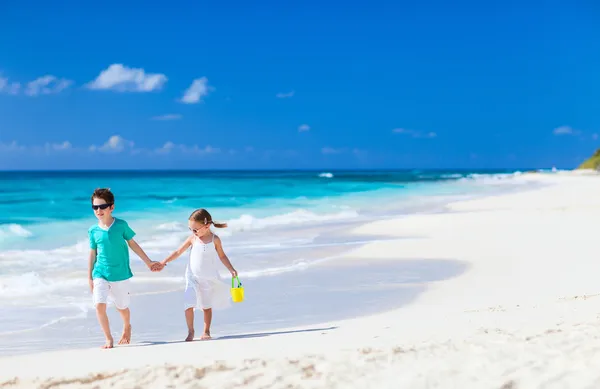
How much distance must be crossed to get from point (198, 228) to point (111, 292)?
1000mm

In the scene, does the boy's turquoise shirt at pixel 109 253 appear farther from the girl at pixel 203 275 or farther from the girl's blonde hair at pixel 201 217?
Result: the girl's blonde hair at pixel 201 217

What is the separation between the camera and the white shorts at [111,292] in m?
5.56

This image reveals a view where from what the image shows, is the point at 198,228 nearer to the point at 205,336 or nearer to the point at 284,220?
the point at 205,336

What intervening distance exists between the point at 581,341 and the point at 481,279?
426 centimetres

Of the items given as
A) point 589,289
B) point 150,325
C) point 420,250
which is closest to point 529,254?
point 420,250

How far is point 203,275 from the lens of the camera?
5969 millimetres

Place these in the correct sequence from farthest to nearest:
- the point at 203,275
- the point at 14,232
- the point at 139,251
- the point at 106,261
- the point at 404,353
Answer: the point at 14,232 → the point at 203,275 → the point at 139,251 → the point at 106,261 → the point at 404,353

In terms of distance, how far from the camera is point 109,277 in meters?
5.55

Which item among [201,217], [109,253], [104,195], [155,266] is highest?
[104,195]

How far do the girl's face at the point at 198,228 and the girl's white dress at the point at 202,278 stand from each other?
67 millimetres

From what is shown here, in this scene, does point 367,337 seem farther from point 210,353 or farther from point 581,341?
point 581,341

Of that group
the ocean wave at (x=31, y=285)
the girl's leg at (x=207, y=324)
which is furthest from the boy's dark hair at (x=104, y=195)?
the ocean wave at (x=31, y=285)

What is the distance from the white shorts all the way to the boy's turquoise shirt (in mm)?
52

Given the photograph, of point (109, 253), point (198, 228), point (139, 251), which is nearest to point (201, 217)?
point (198, 228)
